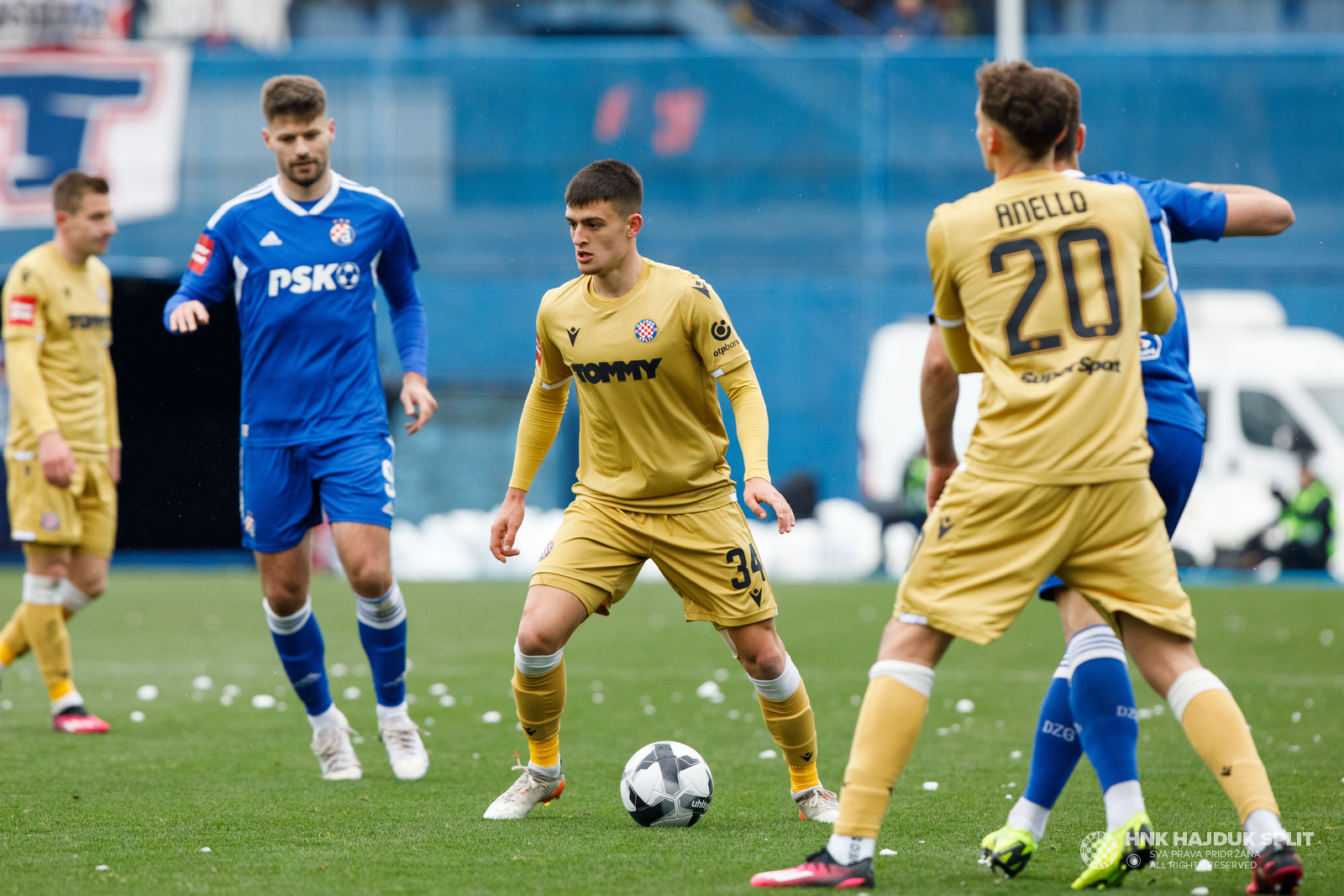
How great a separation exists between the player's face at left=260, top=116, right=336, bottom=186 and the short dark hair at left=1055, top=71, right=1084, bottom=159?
2.83 m

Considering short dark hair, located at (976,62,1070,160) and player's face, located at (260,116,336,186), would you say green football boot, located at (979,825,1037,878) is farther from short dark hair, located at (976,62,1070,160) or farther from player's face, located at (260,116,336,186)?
player's face, located at (260,116,336,186)

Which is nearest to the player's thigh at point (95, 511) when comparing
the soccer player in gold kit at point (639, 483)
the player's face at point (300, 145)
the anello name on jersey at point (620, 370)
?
the player's face at point (300, 145)

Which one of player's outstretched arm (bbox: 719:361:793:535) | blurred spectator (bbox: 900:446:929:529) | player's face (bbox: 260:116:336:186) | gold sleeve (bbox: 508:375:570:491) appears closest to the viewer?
player's outstretched arm (bbox: 719:361:793:535)

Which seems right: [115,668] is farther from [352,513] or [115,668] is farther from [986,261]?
[986,261]

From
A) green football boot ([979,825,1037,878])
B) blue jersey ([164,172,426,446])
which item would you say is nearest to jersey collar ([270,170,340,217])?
blue jersey ([164,172,426,446])

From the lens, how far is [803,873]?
11.7 ft

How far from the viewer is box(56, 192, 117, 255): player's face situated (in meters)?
7.20

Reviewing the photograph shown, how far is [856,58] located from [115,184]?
30.6ft

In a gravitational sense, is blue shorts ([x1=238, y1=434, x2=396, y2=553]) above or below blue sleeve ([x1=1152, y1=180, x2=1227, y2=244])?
below

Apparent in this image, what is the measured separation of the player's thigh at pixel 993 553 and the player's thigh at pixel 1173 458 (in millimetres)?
636

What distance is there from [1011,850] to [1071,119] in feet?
6.32

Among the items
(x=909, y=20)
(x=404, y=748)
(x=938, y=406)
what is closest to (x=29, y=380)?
(x=404, y=748)

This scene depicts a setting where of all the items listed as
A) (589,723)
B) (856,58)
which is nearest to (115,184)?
(856,58)

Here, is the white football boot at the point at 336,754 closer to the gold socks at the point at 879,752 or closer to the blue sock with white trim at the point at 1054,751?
the gold socks at the point at 879,752
